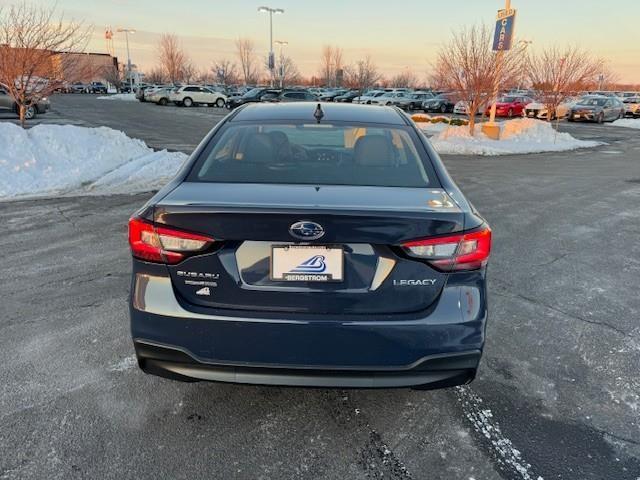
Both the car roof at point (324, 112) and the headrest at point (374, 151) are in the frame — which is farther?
the car roof at point (324, 112)

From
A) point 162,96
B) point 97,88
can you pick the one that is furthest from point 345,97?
point 97,88

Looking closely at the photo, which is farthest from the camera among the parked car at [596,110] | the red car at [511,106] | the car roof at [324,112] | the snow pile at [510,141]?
the red car at [511,106]

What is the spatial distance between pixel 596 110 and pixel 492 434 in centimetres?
3340

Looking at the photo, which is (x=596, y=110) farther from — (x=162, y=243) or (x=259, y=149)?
(x=162, y=243)

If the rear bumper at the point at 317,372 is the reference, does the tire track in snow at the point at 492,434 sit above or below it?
below

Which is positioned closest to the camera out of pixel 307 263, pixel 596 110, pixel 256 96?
pixel 307 263

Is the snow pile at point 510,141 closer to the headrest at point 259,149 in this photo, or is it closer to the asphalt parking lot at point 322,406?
the asphalt parking lot at point 322,406

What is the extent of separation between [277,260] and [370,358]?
0.61 meters

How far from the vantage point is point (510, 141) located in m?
18.4

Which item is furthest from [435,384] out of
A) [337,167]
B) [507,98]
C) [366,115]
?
[507,98]

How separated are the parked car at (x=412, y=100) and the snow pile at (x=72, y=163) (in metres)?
31.1

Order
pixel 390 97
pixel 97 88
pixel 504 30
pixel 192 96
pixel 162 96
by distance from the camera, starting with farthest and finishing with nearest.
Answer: pixel 97 88
pixel 162 96
pixel 192 96
pixel 390 97
pixel 504 30

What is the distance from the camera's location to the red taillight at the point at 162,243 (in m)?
2.23

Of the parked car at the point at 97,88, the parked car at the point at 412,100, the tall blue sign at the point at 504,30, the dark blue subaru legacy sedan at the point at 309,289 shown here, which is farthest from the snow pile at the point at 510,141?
the parked car at the point at 97,88
